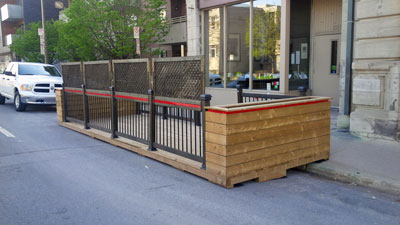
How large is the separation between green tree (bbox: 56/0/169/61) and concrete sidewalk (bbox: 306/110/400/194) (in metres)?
11.4

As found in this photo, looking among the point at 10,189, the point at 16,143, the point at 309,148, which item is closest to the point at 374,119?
the point at 309,148

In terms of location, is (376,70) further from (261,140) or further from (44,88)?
(44,88)

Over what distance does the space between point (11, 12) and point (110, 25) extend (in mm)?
28134

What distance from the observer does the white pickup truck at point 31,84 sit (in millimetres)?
15297

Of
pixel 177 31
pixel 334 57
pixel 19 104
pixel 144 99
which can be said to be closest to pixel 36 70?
pixel 19 104

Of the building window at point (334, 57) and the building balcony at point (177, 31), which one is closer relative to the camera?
the building window at point (334, 57)

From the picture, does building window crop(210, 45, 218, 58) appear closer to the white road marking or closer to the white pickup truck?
the white pickup truck

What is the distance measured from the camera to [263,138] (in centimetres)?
587

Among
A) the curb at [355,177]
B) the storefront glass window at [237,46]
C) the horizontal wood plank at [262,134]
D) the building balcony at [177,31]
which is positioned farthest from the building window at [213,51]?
the curb at [355,177]

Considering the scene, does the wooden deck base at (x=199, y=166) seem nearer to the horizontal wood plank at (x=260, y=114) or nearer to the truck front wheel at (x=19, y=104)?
the horizontal wood plank at (x=260, y=114)

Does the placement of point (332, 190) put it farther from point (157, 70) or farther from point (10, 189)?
point (10, 189)

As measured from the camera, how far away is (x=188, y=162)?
6.52 m

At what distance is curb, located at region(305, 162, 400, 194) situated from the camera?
5.52m

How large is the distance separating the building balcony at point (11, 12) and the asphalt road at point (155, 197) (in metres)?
37.8
